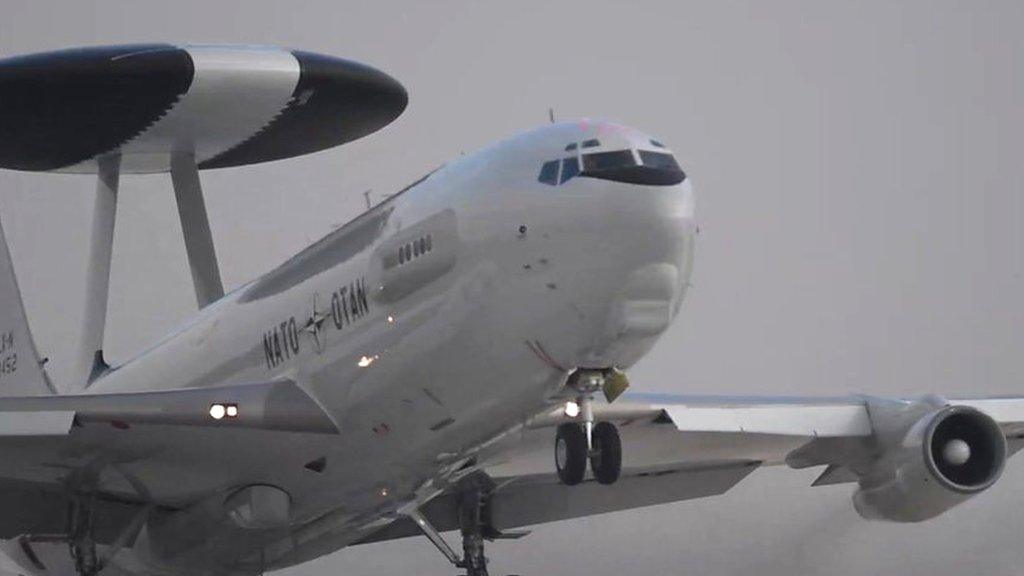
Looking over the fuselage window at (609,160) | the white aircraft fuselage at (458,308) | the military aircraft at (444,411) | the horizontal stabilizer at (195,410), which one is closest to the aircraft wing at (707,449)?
the military aircraft at (444,411)

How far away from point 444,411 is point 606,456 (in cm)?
189

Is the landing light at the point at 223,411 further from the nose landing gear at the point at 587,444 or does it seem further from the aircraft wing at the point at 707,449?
the nose landing gear at the point at 587,444

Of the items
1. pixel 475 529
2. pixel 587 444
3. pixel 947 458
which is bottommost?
pixel 475 529

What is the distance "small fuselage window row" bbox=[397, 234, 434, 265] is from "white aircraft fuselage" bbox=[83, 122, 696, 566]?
0.07ft

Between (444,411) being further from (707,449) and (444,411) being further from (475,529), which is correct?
(707,449)

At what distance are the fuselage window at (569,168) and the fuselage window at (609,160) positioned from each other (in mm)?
82

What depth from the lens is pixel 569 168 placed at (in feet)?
65.9

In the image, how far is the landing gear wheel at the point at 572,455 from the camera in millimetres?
20844

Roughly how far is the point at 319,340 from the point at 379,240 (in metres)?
1.51

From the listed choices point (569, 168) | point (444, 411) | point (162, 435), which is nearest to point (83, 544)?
point (162, 435)

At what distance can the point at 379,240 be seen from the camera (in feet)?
72.8

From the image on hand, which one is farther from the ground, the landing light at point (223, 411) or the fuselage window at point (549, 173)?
the fuselage window at point (549, 173)

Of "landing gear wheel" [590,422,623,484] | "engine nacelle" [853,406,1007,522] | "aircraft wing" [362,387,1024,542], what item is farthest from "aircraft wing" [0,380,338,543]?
"engine nacelle" [853,406,1007,522]

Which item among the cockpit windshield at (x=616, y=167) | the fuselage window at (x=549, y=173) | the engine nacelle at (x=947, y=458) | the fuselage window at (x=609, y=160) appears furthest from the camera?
the engine nacelle at (x=947, y=458)
